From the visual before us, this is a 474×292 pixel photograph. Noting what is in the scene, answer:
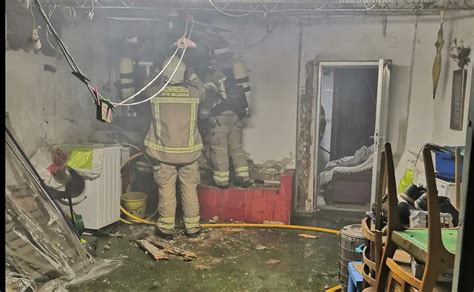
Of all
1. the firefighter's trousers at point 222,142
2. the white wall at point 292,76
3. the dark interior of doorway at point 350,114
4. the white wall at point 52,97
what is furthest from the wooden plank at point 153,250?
the dark interior of doorway at point 350,114

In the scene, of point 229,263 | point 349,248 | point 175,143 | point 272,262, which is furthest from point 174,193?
point 349,248

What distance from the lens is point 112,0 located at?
4.18 m

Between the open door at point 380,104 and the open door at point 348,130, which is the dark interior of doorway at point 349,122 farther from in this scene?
the open door at point 380,104

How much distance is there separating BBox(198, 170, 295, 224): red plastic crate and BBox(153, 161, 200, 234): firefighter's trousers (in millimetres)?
435

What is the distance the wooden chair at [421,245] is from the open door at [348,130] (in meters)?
3.15

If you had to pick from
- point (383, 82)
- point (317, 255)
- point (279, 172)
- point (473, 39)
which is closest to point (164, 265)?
point (317, 255)

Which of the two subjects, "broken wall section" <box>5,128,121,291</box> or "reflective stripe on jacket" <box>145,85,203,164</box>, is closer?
"broken wall section" <box>5,128,121,291</box>

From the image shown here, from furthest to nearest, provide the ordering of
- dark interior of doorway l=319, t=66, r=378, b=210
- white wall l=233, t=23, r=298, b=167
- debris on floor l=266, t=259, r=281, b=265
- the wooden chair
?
dark interior of doorway l=319, t=66, r=378, b=210
white wall l=233, t=23, r=298, b=167
debris on floor l=266, t=259, r=281, b=265
the wooden chair

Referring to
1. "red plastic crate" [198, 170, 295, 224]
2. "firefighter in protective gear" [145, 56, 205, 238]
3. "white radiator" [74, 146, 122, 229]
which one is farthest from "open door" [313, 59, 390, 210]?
"white radiator" [74, 146, 122, 229]

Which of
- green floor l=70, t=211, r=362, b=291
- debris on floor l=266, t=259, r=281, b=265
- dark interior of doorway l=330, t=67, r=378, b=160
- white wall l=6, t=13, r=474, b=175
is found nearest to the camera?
green floor l=70, t=211, r=362, b=291

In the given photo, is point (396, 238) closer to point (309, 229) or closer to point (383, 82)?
point (309, 229)

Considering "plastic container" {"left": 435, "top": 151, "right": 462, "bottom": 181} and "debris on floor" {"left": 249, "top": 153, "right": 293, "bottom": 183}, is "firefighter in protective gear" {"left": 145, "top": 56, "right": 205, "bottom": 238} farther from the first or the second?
"plastic container" {"left": 435, "top": 151, "right": 462, "bottom": 181}

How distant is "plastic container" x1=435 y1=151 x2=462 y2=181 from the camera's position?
10.4ft

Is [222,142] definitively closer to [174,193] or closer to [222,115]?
[222,115]
